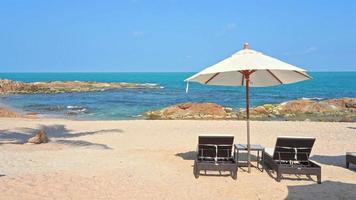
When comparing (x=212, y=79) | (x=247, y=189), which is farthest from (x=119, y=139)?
(x=247, y=189)

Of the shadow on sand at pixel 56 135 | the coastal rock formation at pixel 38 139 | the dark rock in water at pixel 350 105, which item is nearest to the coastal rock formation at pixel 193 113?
the shadow on sand at pixel 56 135

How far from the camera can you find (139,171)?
9.70 meters

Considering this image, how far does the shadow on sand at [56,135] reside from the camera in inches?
580

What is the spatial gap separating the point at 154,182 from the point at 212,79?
3.21 metres

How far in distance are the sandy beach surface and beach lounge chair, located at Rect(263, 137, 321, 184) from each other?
241 mm

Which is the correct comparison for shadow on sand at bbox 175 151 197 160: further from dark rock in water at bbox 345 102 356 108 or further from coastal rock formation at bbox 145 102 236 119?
dark rock in water at bbox 345 102 356 108

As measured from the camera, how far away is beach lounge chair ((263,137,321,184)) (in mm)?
8766

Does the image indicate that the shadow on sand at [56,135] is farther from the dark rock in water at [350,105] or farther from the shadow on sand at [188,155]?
the dark rock in water at [350,105]

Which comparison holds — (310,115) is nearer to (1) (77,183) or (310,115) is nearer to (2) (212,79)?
(2) (212,79)

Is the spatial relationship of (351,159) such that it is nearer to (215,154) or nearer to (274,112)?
(215,154)

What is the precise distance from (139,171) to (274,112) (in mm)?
23569

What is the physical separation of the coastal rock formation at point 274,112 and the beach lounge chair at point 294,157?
1934cm

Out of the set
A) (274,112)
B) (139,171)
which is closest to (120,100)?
(274,112)

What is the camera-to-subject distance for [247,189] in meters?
8.22
